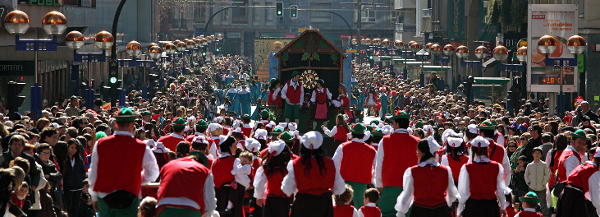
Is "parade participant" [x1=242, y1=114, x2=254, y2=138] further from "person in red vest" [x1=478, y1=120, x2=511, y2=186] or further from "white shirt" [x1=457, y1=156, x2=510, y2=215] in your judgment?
"white shirt" [x1=457, y1=156, x2=510, y2=215]

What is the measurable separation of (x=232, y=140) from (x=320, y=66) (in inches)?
637

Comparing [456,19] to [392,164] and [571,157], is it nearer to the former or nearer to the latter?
[571,157]

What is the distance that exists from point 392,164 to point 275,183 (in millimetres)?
1502

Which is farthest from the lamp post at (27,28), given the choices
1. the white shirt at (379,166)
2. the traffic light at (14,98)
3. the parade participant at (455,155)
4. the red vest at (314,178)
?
the red vest at (314,178)

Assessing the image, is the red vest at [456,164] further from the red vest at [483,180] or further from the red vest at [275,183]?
the red vest at [275,183]

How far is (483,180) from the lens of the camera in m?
8.79

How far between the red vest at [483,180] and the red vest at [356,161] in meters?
2.02

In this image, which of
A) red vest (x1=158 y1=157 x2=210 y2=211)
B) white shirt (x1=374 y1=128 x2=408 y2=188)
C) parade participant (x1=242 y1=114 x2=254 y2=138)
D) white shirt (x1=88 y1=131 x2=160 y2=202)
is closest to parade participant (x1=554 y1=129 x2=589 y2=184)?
white shirt (x1=374 y1=128 x2=408 y2=188)

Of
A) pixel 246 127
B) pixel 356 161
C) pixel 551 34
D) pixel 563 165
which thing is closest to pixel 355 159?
pixel 356 161

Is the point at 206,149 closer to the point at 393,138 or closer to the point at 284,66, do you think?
the point at 393,138

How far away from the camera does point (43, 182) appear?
9.03 meters

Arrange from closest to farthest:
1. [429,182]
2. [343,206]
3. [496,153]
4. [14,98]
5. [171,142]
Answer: [429,182]
[343,206]
[496,153]
[171,142]
[14,98]

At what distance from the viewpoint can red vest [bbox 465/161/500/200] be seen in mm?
8797

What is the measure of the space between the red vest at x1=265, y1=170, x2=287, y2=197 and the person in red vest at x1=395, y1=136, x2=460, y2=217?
61.6 inches
